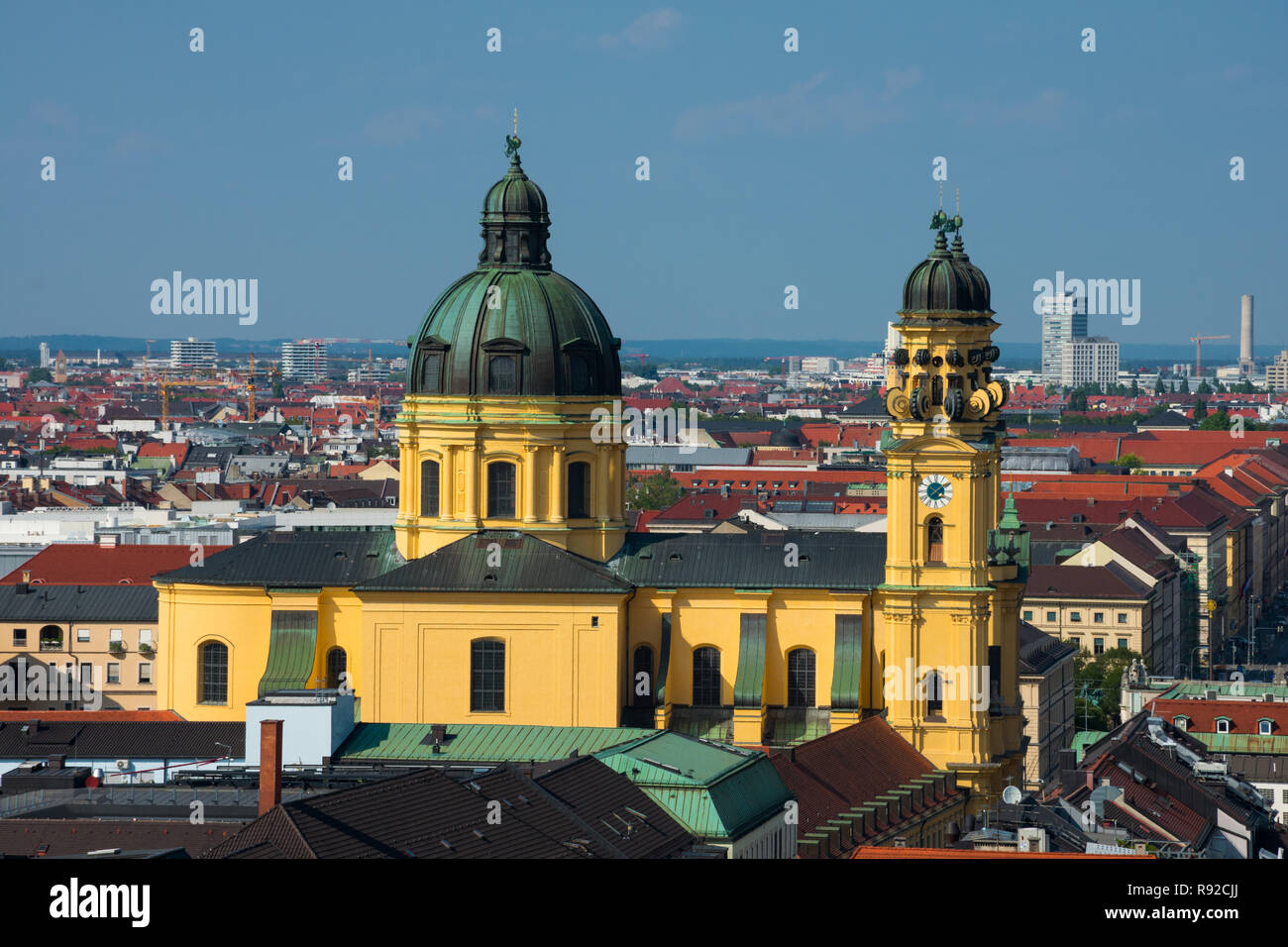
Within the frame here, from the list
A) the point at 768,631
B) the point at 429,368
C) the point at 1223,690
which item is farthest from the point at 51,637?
the point at 1223,690

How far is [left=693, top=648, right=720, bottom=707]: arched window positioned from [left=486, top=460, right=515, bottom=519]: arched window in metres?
6.83

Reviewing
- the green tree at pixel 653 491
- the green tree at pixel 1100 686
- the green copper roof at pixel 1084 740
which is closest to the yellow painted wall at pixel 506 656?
the green copper roof at pixel 1084 740

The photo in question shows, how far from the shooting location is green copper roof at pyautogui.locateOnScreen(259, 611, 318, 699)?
68500mm

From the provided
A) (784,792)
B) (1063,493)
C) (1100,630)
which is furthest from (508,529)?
(1063,493)

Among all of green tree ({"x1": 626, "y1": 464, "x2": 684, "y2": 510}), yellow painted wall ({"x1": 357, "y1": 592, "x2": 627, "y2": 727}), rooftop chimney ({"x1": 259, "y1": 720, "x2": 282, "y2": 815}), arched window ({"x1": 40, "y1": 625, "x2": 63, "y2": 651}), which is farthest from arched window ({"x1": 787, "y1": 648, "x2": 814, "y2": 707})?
green tree ({"x1": 626, "y1": 464, "x2": 684, "y2": 510})

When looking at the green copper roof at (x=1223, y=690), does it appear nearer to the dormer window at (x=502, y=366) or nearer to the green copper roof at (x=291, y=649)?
the dormer window at (x=502, y=366)

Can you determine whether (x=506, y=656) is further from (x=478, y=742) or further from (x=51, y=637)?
(x=51, y=637)

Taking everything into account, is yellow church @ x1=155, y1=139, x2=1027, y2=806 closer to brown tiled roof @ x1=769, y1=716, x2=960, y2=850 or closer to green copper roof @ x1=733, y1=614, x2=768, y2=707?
green copper roof @ x1=733, y1=614, x2=768, y2=707

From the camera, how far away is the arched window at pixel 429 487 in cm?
7019

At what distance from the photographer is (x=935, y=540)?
68.8m

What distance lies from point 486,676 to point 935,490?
13.9m

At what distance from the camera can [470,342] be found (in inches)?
2729
